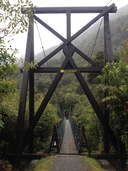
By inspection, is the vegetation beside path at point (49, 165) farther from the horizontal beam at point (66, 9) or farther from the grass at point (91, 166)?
the horizontal beam at point (66, 9)

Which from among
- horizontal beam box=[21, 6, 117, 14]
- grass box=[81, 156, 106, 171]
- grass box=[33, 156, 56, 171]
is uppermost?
horizontal beam box=[21, 6, 117, 14]

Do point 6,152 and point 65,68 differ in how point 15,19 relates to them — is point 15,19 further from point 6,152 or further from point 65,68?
point 6,152

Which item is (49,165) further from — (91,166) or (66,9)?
(66,9)

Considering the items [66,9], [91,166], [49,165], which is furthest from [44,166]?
[66,9]

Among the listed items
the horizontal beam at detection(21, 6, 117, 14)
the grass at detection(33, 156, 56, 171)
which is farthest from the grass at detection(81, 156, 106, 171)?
the horizontal beam at detection(21, 6, 117, 14)

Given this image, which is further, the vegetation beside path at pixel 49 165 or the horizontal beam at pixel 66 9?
the horizontal beam at pixel 66 9

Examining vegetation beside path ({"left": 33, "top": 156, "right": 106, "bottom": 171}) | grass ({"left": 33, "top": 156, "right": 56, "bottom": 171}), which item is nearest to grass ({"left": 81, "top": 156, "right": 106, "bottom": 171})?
vegetation beside path ({"left": 33, "top": 156, "right": 106, "bottom": 171})

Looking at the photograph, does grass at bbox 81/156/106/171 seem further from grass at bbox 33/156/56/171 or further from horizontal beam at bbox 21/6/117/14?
horizontal beam at bbox 21/6/117/14

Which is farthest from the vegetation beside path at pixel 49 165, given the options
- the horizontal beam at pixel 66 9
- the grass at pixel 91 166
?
the horizontal beam at pixel 66 9

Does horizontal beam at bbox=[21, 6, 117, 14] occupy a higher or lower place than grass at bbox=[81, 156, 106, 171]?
higher

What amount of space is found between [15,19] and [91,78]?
6258mm

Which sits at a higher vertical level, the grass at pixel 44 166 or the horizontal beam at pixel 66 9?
the horizontal beam at pixel 66 9

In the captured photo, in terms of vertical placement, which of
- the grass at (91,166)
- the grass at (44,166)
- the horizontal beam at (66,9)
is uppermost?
the horizontal beam at (66,9)

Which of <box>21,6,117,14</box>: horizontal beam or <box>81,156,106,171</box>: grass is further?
<box>21,6,117,14</box>: horizontal beam
